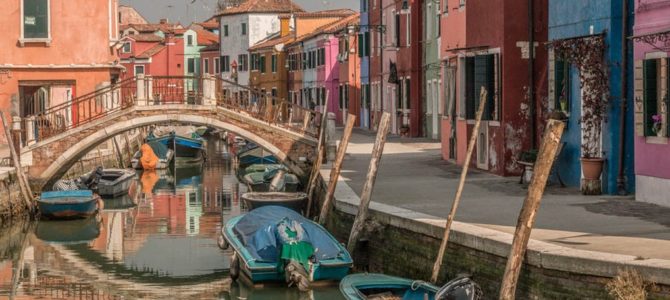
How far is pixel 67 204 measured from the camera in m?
25.5

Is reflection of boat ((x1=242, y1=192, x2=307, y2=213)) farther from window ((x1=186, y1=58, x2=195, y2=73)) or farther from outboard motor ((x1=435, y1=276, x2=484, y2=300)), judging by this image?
window ((x1=186, y1=58, x2=195, y2=73))

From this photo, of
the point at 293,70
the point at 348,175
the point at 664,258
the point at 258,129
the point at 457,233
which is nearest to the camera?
the point at 664,258

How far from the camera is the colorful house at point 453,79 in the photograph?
25.3 m

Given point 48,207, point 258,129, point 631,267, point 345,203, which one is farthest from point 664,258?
point 258,129

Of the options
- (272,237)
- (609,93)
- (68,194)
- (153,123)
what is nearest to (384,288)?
(272,237)

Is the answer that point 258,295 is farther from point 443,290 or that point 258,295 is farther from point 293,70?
point 293,70

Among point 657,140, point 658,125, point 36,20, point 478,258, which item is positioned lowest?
point 478,258

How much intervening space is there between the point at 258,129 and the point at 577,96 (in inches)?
453

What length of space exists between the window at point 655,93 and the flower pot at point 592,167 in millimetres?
1505

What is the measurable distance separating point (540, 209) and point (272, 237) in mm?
3663

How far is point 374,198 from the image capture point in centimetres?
1958

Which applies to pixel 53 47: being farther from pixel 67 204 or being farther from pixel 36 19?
pixel 67 204

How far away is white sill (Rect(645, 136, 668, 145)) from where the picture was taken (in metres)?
15.8

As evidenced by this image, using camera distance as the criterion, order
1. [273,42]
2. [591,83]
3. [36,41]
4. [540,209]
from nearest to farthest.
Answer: [540,209] < [591,83] < [36,41] < [273,42]
